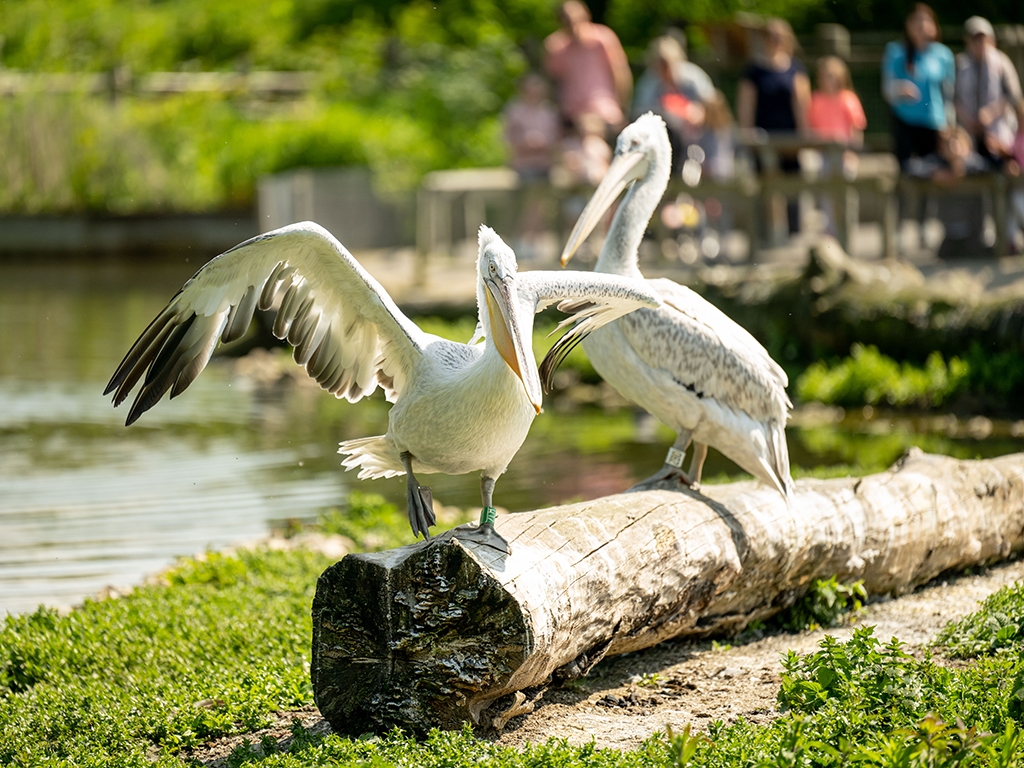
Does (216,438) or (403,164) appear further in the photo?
(403,164)

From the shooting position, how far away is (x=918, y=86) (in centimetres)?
1223

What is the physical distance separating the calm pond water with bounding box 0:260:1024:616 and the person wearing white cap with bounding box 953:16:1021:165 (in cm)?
357

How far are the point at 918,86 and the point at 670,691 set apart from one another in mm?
9081

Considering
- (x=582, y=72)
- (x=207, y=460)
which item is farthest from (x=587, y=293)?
(x=582, y=72)

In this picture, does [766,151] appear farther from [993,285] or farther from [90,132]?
[90,132]

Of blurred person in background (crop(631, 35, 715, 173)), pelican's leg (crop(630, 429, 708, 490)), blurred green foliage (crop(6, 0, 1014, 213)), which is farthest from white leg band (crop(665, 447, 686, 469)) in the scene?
blurred green foliage (crop(6, 0, 1014, 213))

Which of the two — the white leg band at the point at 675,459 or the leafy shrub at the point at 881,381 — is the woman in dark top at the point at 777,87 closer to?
the leafy shrub at the point at 881,381

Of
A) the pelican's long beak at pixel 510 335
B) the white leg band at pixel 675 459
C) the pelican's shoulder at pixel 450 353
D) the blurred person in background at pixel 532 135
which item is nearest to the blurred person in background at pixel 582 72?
the blurred person in background at pixel 532 135

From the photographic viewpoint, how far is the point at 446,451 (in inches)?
182

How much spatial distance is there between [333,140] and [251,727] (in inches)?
646

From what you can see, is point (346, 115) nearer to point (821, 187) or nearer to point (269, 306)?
point (821, 187)

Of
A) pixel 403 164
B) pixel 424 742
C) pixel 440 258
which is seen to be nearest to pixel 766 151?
pixel 440 258

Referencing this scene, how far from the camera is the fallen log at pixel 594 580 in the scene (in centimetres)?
406

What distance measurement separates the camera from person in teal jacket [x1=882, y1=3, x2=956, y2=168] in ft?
40.2
